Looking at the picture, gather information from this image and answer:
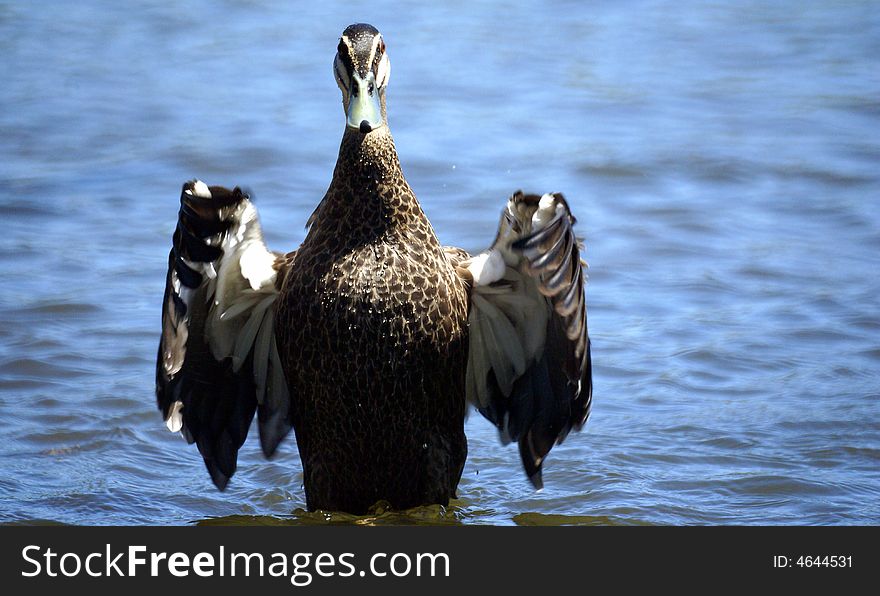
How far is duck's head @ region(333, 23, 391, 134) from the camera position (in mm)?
5152

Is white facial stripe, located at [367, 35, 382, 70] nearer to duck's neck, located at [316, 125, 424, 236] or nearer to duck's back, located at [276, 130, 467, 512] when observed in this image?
duck's neck, located at [316, 125, 424, 236]

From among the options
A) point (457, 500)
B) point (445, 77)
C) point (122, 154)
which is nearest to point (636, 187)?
point (445, 77)

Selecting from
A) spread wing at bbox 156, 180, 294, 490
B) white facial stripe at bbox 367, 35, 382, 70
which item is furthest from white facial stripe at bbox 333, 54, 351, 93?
spread wing at bbox 156, 180, 294, 490

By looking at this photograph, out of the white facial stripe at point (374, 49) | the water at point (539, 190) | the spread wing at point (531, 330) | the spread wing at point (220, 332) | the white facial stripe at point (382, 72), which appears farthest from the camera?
the water at point (539, 190)

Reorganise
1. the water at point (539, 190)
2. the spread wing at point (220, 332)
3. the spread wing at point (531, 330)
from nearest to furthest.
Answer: the spread wing at point (531, 330)
the spread wing at point (220, 332)
the water at point (539, 190)

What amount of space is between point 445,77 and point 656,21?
302 cm

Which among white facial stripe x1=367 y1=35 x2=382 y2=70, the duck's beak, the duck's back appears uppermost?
white facial stripe x1=367 y1=35 x2=382 y2=70

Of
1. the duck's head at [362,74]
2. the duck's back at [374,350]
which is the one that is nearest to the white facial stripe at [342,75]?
the duck's head at [362,74]

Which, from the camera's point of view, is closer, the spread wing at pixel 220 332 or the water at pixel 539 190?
the spread wing at pixel 220 332

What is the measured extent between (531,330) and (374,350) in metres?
0.69

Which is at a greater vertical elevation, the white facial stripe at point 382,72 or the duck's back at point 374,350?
the white facial stripe at point 382,72

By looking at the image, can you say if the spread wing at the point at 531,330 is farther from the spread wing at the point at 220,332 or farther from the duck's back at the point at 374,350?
the spread wing at the point at 220,332

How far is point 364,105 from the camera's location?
516 centimetres

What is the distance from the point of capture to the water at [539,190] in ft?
20.4
